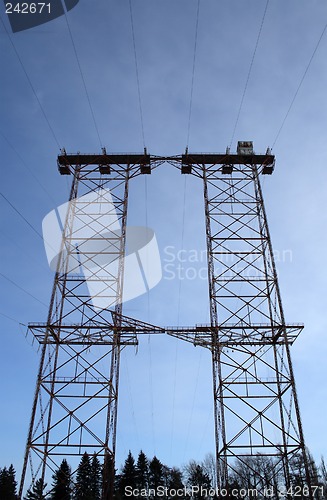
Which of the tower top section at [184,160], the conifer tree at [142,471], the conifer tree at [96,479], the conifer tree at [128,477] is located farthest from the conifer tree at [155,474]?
the tower top section at [184,160]

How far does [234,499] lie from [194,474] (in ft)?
119

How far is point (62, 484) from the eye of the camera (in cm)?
3353

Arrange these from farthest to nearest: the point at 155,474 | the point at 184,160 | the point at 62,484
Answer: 1. the point at 155,474
2. the point at 62,484
3. the point at 184,160

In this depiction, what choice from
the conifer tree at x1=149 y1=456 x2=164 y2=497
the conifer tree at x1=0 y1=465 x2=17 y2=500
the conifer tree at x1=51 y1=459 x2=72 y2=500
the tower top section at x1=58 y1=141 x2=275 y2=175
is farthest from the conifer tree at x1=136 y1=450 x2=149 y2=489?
the tower top section at x1=58 y1=141 x2=275 y2=175

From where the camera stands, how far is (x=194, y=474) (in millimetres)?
54750

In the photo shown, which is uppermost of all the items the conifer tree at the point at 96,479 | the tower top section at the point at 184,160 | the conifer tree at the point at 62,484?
the tower top section at the point at 184,160

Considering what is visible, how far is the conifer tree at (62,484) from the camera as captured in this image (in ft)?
64.6

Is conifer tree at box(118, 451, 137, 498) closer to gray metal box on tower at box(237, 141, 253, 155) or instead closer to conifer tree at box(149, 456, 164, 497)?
conifer tree at box(149, 456, 164, 497)

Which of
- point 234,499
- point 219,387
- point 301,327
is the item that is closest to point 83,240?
point 219,387

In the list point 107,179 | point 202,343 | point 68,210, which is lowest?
point 202,343

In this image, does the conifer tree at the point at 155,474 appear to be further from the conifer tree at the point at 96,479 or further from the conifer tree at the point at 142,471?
the conifer tree at the point at 96,479

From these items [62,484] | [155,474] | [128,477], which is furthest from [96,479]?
[62,484]

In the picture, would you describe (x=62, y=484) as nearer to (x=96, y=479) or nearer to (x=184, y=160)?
(x=96, y=479)

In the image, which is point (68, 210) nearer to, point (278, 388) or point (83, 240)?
point (83, 240)
